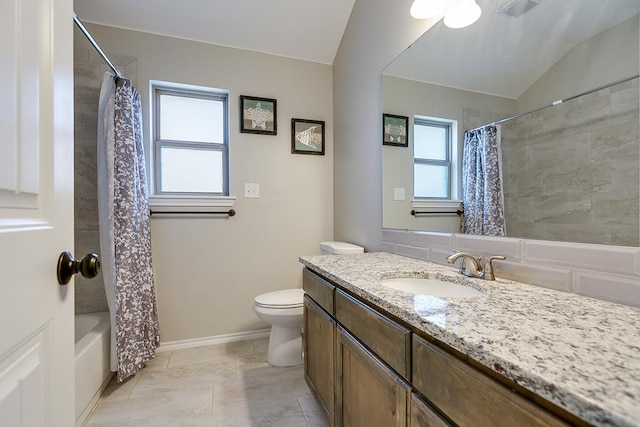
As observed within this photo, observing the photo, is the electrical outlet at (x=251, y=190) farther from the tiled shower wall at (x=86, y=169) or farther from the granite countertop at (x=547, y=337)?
the granite countertop at (x=547, y=337)

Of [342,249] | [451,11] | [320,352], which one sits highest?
[451,11]

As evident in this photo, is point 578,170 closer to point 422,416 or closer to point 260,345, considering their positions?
point 422,416

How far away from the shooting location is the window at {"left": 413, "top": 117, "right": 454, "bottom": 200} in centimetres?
139

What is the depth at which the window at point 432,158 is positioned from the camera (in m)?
1.39

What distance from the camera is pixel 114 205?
1.67m

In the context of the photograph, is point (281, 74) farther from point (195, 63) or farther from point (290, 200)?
point (290, 200)

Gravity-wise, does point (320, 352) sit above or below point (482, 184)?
below

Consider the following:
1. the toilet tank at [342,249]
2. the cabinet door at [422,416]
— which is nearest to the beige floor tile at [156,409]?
the toilet tank at [342,249]

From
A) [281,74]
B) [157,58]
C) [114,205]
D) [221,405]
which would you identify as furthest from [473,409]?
[157,58]

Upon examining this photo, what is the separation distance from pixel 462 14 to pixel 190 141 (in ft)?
6.57

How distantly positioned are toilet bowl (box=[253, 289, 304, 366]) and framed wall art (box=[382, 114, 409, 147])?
120 centimetres

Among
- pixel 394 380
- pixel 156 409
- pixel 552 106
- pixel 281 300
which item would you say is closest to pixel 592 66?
pixel 552 106

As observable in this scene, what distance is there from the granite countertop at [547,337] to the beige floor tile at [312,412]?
88 centimetres

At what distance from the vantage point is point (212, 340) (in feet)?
7.34
